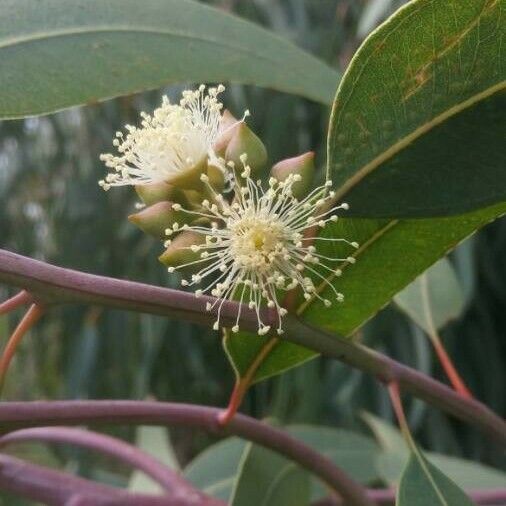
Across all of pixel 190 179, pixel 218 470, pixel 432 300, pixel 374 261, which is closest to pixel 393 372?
pixel 374 261

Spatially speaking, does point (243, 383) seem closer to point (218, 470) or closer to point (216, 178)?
point (216, 178)

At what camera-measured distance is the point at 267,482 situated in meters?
0.86

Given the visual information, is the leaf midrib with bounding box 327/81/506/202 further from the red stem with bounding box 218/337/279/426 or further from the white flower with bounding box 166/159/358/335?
the red stem with bounding box 218/337/279/426

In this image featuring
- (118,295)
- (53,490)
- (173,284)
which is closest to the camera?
(118,295)

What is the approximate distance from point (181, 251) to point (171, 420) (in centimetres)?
14

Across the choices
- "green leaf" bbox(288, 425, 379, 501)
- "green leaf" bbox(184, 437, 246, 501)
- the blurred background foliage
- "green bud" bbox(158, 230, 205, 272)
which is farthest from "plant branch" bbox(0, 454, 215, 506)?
the blurred background foliage

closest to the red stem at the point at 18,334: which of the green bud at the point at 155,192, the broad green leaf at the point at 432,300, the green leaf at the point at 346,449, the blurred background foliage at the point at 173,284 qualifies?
the green bud at the point at 155,192

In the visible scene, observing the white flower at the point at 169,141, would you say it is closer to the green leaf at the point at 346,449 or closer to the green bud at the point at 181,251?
the green bud at the point at 181,251

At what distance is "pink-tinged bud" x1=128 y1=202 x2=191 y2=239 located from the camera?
558 millimetres

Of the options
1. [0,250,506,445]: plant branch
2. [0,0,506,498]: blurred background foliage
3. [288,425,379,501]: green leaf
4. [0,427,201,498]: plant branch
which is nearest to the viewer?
[0,250,506,445]: plant branch

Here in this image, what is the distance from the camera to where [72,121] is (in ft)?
10.1

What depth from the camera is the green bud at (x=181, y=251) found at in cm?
55

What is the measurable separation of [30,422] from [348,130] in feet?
0.90

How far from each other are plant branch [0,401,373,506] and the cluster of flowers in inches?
3.9
